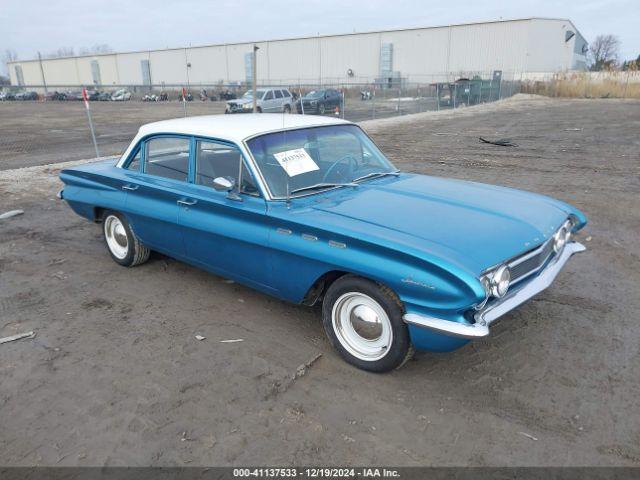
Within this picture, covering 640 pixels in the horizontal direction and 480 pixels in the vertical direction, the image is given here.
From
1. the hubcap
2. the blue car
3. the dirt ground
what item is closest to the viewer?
→ the dirt ground

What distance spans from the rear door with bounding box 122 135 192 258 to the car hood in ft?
4.55

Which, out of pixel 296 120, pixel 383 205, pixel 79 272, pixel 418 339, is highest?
pixel 296 120

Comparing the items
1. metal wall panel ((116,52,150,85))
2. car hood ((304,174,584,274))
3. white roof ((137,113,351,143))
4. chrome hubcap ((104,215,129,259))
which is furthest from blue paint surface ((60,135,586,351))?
metal wall panel ((116,52,150,85))

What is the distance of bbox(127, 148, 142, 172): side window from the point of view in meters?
4.88

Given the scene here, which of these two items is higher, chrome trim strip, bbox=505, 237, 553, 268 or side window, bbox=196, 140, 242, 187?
side window, bbox=196, 140, 242, 187

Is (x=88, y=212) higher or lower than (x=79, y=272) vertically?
higher

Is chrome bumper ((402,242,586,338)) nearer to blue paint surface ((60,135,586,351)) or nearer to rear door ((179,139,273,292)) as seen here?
blue paint surface ((60,135,586,351))

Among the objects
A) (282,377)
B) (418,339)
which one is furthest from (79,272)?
(418,339)

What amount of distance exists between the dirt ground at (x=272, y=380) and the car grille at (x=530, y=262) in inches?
24.0

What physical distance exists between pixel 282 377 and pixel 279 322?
0.77 meters

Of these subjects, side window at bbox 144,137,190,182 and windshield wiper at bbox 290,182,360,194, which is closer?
windshield wiper at bbox 290,182,360,194

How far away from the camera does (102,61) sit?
3302 inches

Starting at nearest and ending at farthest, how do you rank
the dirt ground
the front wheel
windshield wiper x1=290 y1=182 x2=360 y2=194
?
1. the dirt ground
2. the front wheel
3. windshield wiper x1=290 y1=182 x2=360 y2=194

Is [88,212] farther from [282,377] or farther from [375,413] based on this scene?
[375,413]
